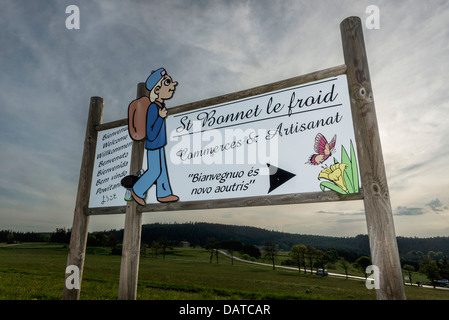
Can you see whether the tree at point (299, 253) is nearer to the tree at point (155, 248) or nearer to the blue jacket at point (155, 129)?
the tree at point (155, 248)

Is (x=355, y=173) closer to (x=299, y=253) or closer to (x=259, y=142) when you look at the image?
(x=259, y=142)

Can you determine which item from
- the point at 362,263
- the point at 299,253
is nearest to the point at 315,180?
the point at 299,253

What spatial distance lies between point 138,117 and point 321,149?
3766mm

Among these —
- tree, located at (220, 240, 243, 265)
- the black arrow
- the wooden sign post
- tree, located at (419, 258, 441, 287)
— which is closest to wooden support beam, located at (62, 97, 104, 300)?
the wooden sign post

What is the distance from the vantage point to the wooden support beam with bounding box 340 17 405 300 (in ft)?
Answer: 10.1

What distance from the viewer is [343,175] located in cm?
349

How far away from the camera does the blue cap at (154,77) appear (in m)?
5.35

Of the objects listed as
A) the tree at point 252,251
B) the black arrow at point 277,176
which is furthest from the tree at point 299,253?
the black arrow at point 277,176

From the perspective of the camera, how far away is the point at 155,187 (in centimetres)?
489

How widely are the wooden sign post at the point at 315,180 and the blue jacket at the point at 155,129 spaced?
0.26m
